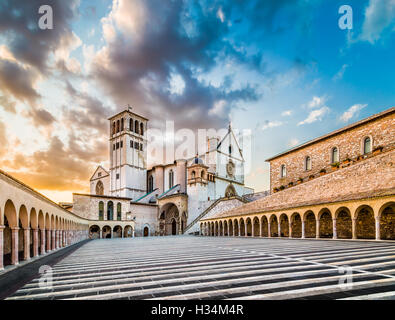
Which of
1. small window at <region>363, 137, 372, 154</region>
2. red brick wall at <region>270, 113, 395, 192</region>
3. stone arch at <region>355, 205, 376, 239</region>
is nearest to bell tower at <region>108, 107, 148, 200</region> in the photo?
red brick wall at <region>270, 113, 395, 192</region>

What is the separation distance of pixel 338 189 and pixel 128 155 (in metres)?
45.3

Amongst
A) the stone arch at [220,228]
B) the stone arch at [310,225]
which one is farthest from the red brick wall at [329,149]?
the stone arch at [220,228]

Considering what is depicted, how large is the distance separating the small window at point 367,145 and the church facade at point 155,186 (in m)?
20.8

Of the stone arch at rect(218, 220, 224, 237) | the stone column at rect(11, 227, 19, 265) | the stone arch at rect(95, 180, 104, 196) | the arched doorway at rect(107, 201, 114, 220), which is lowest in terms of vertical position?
the stone arch at rect(218, 220, 224, 237)

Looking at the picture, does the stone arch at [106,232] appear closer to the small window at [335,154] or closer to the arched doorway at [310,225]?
the arched doorway at [310,225]

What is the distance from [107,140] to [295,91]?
51996 millimetres

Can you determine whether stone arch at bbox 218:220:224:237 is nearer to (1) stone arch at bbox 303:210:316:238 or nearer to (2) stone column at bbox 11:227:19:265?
(1) stone arch at bbox 303:210:316:238

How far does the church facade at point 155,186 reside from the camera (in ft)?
144

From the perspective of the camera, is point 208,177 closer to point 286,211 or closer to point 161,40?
point 286,211

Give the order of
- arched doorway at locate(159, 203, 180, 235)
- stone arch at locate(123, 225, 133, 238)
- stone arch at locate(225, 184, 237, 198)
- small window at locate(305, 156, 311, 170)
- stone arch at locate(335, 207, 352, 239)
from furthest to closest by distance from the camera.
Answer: stone arch at locate(225, 184, 237, 198)
arched doorway at locate(159, 203, 180, 235)
stone arch at locate(123, 225, 133, 238)
small window at locate(305, 156, 311, 170)
stone arch at locate(335, 207, 352, 239)

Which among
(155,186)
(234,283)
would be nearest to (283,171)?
(155,186)

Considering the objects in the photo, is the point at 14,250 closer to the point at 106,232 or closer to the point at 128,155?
the point at 106,232

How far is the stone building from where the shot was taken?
17891 millimetres
